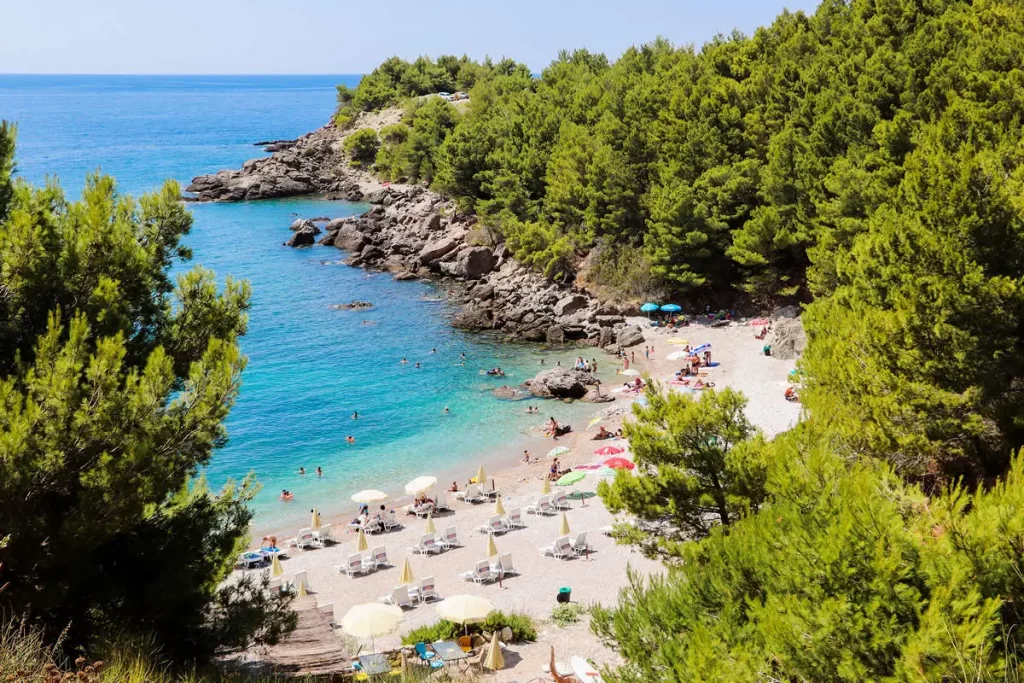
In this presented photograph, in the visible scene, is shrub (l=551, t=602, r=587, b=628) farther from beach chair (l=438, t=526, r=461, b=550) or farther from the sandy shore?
beach chair (l=438, t=526, r=461, b=550)

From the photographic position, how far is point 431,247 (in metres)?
58.7

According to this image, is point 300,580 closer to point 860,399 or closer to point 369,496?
point 369,496

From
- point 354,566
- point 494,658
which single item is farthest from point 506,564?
point 494,658

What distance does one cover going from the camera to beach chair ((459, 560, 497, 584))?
21219mm

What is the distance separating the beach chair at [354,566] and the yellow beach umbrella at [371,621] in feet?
14.7

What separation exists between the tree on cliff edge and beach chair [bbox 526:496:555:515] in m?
14.5

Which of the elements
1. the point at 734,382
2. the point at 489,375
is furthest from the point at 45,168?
the point at 734,382

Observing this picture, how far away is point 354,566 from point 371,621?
5119mm

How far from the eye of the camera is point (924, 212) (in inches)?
638

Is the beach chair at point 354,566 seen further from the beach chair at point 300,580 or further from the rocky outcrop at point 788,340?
the rocky outcrop at point 788,340

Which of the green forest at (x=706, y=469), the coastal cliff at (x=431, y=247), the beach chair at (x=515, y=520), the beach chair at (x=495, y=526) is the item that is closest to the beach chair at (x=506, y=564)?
the beach chair at (x=495, y=526)

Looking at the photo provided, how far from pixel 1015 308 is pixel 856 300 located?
4.01 meters

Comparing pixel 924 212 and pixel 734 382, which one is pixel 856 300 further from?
pixel 734 382

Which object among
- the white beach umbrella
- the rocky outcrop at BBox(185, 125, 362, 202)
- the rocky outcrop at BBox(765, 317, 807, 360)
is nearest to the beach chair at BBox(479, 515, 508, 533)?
the white beach umbrella
